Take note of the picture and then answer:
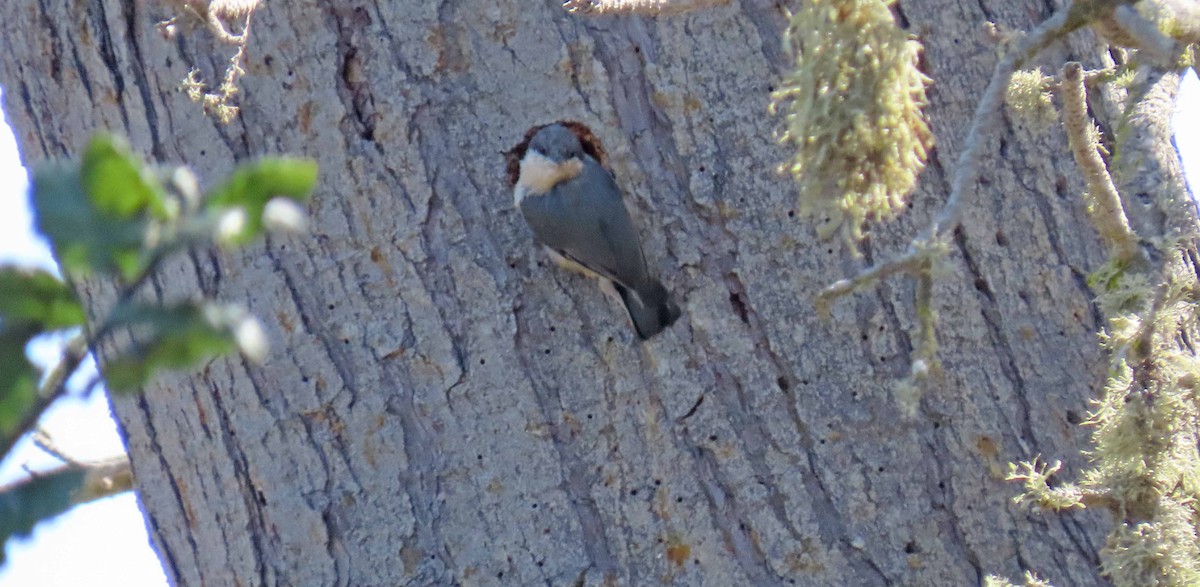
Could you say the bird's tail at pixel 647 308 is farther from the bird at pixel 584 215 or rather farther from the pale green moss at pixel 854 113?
the pale green moss at pixel 854 113

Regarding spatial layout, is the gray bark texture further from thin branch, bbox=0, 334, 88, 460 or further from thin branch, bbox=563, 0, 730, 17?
thin branch, bbox=0, 334, 88, 460

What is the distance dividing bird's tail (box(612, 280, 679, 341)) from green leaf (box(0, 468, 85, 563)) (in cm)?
149

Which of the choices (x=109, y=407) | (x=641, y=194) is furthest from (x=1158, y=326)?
(x=109, y=407)

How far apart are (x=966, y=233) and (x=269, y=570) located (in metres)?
1.41

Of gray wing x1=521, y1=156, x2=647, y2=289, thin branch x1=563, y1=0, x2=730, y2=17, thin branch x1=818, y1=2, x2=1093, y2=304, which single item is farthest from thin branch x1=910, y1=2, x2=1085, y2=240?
gray wing x1=521, y1=156, x2=647, y2=289

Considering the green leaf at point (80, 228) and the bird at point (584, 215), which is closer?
the green leaf at point (80, 228)

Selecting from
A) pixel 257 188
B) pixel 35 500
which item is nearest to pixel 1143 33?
pixel 257 188

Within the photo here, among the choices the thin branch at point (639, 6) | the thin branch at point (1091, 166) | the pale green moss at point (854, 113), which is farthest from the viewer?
the thin branch at point (639, 6)

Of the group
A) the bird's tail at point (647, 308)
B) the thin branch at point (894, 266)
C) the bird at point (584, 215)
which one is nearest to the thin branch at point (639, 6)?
the bird at point (584, 215)

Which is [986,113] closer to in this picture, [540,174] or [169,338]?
[540,174]

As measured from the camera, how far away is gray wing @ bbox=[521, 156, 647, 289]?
2.12m

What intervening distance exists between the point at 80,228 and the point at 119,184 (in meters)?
0.03

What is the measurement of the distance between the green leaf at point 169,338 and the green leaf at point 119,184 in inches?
2.0

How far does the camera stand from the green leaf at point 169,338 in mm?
527
